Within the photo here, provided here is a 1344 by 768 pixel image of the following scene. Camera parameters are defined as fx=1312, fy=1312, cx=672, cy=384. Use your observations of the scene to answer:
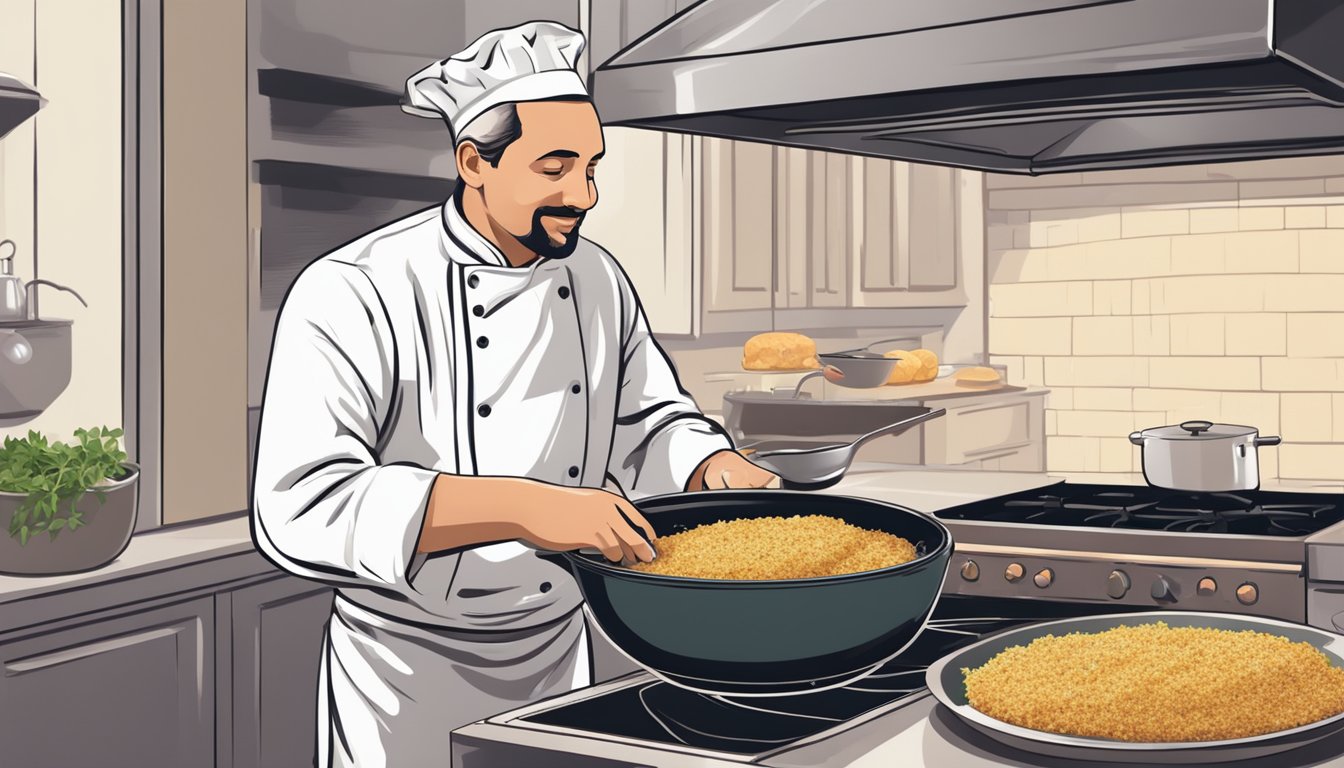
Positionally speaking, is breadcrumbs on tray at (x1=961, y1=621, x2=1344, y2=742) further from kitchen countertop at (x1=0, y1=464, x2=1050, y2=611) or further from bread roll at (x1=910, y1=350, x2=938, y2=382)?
bread roll at (x1=910, y1=350, x2=938, y2=382)

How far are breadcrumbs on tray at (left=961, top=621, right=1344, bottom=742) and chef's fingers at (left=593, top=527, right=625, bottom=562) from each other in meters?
0.32

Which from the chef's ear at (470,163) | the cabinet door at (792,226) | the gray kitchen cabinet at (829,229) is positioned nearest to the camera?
the chef's ear at (470,163)

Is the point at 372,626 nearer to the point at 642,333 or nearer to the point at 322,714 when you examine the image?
the point at 322,714

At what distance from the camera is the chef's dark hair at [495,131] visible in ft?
5.34

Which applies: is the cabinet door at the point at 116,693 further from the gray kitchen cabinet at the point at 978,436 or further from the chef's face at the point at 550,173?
the gray kitchen cabinet at the point at 978,436

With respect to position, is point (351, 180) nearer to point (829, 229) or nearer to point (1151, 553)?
point (1151, 553)

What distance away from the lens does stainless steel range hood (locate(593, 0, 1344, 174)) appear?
125cm

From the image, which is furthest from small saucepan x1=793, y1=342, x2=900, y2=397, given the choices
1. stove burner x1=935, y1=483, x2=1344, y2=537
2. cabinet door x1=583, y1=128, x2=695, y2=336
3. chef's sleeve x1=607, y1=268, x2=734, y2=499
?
chef's sleeve x1=607, y1=268, x2=734, y2=499

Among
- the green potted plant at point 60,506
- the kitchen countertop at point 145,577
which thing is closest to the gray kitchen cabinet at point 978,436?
the kitchen countertop at point 145,577

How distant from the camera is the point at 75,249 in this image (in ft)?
8.00

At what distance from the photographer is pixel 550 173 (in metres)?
1.59

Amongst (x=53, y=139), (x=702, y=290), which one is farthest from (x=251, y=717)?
(x=702, y=290)

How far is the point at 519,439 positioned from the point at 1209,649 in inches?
38.7

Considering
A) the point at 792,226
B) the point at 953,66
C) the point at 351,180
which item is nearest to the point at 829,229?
the point at 792,226
